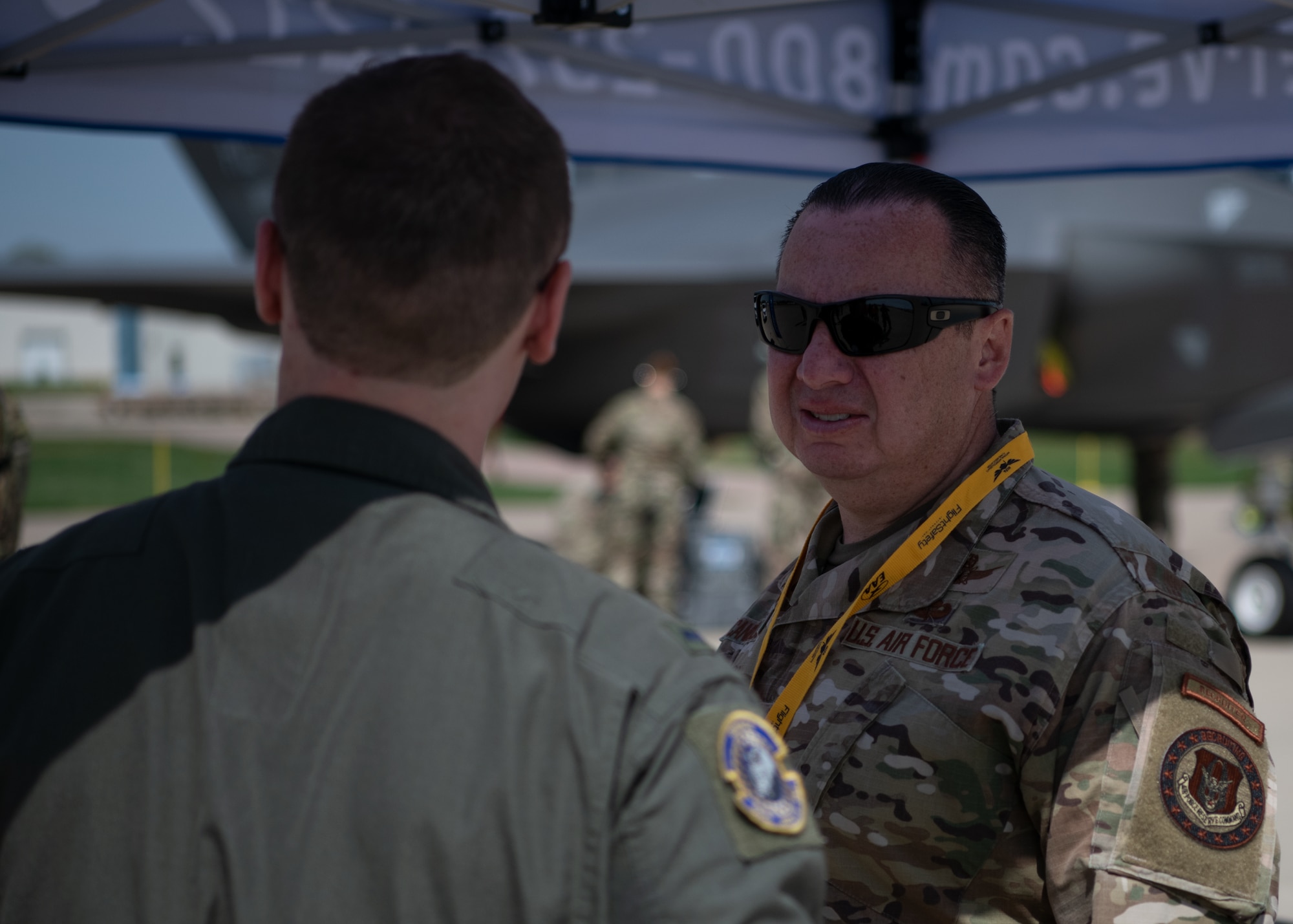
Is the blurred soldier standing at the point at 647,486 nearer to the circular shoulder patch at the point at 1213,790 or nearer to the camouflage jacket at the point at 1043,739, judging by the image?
the camouflage jacket at the point at 1043,739

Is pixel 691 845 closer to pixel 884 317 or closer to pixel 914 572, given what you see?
pixel 914 572

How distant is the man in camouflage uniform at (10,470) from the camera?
383 centimetres

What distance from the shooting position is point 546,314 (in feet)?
3.64

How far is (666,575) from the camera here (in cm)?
948

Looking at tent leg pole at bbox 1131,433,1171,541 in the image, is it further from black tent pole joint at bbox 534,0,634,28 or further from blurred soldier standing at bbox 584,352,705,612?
black tent pole joint at bbox 534,0,634,28

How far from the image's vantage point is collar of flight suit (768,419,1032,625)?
5.77ft

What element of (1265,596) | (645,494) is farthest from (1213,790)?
(1265,596)

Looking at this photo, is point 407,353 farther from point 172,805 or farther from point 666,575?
point 666,575

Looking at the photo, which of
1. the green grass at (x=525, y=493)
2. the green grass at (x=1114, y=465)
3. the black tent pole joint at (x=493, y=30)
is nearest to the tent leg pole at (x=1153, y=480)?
the black tent pole joint at (x=493, y=30)

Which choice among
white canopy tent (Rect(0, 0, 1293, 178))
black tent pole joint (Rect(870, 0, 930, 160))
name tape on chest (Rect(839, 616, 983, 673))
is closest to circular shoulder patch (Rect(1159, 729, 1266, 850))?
name tape on chest (Rect(839, 616, 983, 673))

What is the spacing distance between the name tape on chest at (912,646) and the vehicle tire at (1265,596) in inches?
338

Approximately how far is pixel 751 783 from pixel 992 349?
46.9 inches

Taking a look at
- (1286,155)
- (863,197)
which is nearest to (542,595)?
(863,197)

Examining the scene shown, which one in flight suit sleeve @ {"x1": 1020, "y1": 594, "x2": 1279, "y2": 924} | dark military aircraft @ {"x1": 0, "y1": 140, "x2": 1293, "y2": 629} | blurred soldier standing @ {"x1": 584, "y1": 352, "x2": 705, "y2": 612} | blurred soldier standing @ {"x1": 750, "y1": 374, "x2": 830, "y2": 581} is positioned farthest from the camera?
dark military aircraft @ {"x1": 0, "y1": 140, "x2": 1293, "y2": 629}
